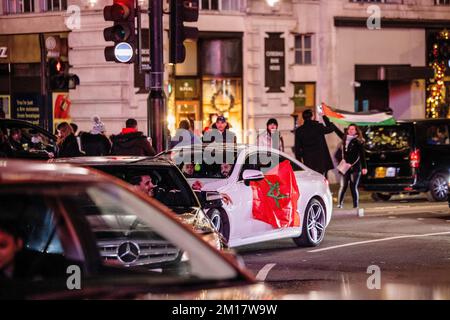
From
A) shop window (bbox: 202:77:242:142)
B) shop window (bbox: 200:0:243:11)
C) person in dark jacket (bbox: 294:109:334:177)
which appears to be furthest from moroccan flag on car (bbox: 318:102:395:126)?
shop window (bbox: 200:0:243:11)

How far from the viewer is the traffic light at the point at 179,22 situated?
1733 centimetres

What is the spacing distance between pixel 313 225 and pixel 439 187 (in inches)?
329

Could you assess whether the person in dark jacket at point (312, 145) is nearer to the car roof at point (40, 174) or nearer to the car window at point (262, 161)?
the car window at point (262, 161)

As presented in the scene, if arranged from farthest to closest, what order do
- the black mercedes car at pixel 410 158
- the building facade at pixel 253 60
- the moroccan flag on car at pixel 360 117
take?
1. the building facade at pixel 253 60
2. the moroccan flag on car at pixel 360 117
3. the black mercedes car at pixel 410 158

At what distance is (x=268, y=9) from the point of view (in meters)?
30.4

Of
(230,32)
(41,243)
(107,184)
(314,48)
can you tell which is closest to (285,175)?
(41,243)

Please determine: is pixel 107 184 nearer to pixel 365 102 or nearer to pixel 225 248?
pixel 225 248

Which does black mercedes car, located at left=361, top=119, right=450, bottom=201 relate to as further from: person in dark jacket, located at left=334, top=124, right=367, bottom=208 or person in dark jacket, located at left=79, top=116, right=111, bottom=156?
person in dark jacket, located at left=79, top=116, right=111, bottom=156

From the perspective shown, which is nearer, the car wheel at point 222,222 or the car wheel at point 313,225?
the car wheel at point 222,222

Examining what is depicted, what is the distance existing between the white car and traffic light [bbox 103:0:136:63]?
7.41ft

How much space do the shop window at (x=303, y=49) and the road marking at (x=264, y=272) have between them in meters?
18.1

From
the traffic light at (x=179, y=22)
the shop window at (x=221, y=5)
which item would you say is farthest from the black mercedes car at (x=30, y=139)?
the shop window at (x=221, y=5)

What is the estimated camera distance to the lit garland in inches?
1324
